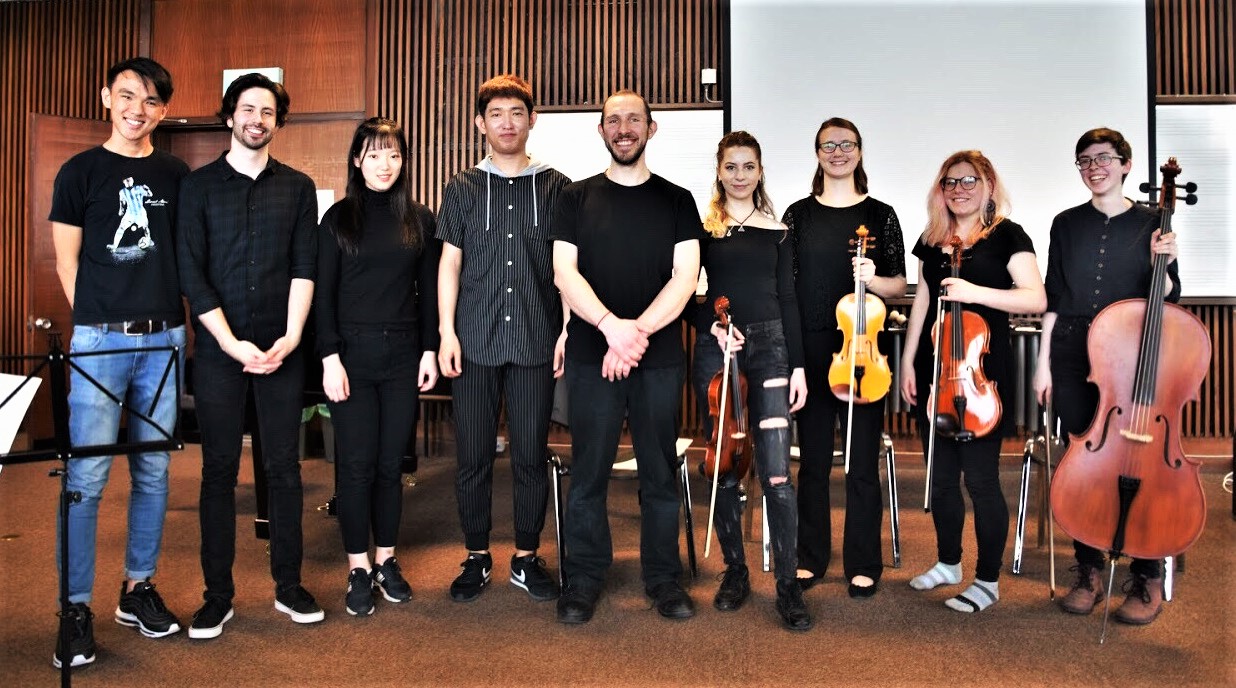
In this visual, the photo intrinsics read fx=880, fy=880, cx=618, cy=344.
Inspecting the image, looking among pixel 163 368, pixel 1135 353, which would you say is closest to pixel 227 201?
pixel 163 368

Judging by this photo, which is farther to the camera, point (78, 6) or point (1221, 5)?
point (78, 6)

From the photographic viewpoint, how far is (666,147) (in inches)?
234

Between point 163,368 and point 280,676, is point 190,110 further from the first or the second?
point 280,676

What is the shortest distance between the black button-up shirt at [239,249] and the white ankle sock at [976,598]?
242cm

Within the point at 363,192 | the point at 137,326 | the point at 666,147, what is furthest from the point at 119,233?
the point at 666,147

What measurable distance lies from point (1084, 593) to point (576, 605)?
1717mm

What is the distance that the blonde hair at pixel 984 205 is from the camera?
115 inches

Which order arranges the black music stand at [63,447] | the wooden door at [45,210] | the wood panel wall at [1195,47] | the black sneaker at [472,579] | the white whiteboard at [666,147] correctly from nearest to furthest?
the black music stand at [63,447] < the black sneaker at [472,579] < the wooden door at [45,210] < the wood panel wall at [1195,47] < the white whiteboard at [666,147]

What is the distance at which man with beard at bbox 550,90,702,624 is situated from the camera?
2789mm

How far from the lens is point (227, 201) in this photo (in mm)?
2738

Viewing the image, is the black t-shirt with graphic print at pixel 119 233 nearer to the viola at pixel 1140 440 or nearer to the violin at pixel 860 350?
the violin at pixel 860 350

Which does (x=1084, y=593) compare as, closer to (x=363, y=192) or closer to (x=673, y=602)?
(x=673, y=602)

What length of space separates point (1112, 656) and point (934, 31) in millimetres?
4354

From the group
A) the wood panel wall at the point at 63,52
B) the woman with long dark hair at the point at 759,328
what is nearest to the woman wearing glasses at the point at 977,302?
the woman with long dark hair at the point at 759,328
